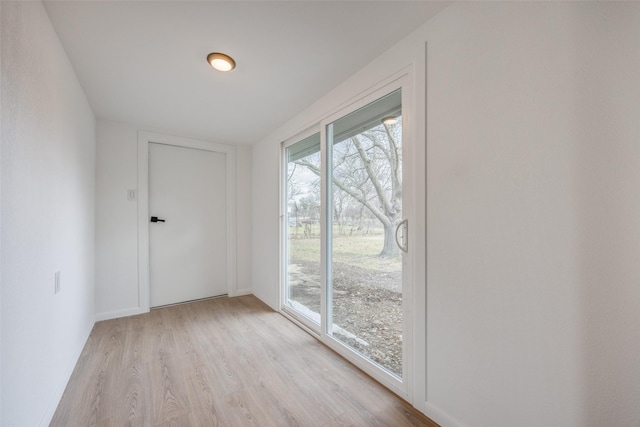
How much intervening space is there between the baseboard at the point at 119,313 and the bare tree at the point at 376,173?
8.94 feet

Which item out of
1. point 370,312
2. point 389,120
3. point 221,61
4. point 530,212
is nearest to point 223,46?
point 221,61

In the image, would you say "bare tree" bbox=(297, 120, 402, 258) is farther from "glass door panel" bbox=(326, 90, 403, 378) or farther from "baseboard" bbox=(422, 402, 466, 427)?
"baseboard" bbox=(422, 402, 466, 427)

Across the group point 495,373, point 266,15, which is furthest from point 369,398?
point 266,15

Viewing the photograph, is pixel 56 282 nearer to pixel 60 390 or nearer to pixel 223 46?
pixel 60 390

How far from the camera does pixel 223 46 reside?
1.59 m

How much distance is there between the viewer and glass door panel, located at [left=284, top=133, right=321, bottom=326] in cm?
251

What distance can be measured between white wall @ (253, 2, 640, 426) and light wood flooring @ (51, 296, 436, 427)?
481 mm

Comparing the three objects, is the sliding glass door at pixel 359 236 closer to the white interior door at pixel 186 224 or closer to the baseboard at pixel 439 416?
the baseboard at pixel 439 416

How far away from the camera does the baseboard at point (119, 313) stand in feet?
9.00

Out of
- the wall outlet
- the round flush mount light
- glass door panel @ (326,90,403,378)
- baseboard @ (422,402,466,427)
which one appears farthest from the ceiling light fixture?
the wall outlet

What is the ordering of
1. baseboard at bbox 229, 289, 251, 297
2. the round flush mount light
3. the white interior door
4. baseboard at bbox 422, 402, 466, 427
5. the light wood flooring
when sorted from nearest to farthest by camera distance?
baseboard at bbox 422, 402, 466, 427, the light wood flooring, the round flush mount light, the white interior door, baseboard at bbox 229, 289, 251, 297

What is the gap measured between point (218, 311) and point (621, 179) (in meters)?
3.39

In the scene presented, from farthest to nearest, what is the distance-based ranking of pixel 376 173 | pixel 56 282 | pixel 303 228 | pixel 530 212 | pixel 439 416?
pixel 303 228 < pixel 376 173 < pixel 56 282 < pixel 439 416 < pixel 530 212

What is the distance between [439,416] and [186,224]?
328 cm
